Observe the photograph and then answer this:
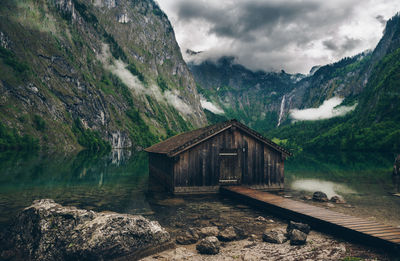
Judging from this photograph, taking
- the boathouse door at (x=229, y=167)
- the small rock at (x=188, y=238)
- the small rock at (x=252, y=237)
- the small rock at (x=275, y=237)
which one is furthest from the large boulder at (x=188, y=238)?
the boathouse door at (x=229, y=167)

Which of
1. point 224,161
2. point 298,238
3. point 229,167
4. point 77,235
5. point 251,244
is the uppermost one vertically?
point 224,161

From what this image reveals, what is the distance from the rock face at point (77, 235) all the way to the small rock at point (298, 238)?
5.29 m

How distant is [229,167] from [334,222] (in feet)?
40.1

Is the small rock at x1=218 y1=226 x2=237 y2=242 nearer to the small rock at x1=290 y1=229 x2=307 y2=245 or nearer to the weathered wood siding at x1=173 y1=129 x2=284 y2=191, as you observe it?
the small rock at x1=290 y1=229 x2=307 y2=245

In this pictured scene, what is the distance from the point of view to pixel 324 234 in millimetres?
13539

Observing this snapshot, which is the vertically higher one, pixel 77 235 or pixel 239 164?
pixel 239 164

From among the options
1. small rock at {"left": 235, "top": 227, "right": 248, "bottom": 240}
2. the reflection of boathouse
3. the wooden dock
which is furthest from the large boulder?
the reflection of boathouse

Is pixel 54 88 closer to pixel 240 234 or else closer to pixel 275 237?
pixel 240 234

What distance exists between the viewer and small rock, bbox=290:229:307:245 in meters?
11.9

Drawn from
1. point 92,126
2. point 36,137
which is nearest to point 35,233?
point 36,137

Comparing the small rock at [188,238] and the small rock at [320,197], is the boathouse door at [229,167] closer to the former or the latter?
the small rock at [320,197]

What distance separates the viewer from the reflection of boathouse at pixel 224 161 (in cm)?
2370

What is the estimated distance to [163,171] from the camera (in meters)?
28.5

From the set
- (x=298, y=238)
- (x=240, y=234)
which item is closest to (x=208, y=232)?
(x=240, y=234)
